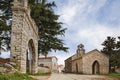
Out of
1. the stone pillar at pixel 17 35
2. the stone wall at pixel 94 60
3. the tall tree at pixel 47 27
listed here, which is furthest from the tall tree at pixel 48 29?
the stone pillar at pixel 17 35

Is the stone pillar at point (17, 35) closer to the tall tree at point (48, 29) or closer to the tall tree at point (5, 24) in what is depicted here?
the tall tree at point (5, 24)

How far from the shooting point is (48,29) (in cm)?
3762

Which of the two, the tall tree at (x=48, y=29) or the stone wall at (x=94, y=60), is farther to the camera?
the stone wall at (x=94, y=60)

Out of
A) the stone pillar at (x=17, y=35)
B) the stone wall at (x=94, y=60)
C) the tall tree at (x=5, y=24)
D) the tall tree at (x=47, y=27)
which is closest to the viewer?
the stone pillar at (x=17, y=35)

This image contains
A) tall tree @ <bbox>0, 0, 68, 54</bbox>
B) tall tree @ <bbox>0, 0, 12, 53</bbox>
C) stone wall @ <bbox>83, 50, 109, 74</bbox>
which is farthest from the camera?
Result: stone wall @ <bbox>83, 50, 109, 74</bbox>

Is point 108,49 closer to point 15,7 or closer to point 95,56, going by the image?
point 95,56

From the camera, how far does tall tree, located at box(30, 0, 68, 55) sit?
1455 inches

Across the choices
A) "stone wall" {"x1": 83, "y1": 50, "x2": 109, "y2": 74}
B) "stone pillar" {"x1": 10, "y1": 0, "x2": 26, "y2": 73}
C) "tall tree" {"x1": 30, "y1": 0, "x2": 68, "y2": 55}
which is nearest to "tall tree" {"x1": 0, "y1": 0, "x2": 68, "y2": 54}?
"tall tree" {"x1": 30, "y1": 0, "x2": 68, "y2": 55}

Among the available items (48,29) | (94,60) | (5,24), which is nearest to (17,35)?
(5,24)

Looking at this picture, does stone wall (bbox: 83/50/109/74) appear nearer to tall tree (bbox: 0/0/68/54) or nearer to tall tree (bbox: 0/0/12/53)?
tall tree (bbox: 0/0/68/54)

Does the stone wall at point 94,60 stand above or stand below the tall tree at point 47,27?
below

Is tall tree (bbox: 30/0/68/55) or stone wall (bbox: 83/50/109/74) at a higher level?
tall tree (bbox: 30/0/68/55)

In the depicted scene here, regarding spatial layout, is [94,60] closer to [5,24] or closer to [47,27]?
[47,27]

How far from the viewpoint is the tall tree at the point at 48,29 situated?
121ft
